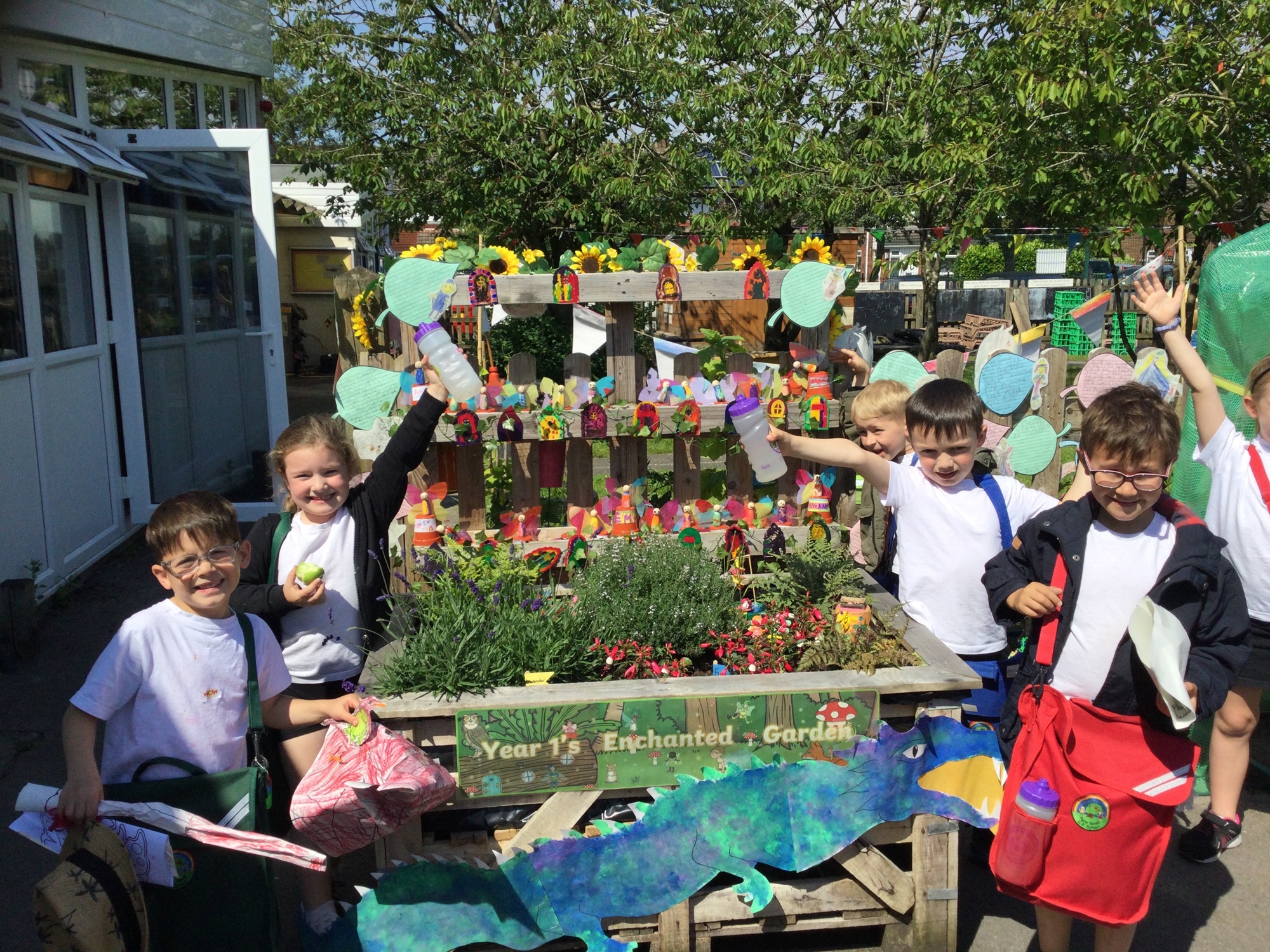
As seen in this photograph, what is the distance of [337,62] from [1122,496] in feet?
29.9

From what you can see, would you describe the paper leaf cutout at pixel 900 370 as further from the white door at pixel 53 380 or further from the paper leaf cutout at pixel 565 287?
the white door at pixel 53 380

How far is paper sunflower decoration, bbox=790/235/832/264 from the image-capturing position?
365cm

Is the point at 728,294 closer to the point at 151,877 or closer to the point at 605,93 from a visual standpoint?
the point at 151,877

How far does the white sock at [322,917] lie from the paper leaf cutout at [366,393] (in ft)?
5.34

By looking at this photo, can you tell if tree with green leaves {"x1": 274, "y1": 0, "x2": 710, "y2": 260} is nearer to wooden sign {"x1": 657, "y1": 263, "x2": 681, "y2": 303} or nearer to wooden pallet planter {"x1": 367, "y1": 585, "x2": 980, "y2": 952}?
wooden sign {"x1": 657, "y1": 263, "x2": 681, "y2": 303}

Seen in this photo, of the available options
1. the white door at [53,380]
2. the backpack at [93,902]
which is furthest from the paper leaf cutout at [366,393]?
the white door at [53,380]

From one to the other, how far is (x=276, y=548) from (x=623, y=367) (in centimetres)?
145

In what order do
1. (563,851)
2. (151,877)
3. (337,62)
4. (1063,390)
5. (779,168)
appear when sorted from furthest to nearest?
(779,168), (337,62), (1063,390), (563,851), (151,877)

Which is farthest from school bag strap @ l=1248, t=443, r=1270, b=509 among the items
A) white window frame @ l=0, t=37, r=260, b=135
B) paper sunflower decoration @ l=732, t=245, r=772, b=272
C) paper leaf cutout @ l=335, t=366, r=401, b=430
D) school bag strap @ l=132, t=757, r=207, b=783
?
Result: white window frame @ l=0, t=37, r=260, b=135

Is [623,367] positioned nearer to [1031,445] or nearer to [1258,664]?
[1031,445]

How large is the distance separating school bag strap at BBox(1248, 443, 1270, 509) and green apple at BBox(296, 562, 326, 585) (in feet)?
9.03

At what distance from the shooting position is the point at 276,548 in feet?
8.87

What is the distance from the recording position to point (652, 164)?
30.9ft

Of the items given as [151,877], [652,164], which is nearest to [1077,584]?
[151,877]
